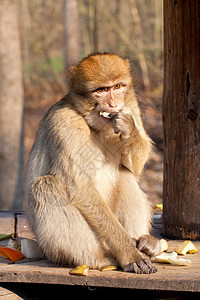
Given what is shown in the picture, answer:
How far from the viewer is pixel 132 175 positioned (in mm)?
3873

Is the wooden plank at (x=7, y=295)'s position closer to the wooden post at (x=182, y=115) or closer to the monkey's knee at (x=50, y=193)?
the monkey's knee at (x=50, y=193)

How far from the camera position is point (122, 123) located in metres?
3.37

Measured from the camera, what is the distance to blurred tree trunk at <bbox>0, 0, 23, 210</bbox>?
7.33 m

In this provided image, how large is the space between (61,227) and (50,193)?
0.24 m

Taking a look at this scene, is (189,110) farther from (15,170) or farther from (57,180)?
(15,170)

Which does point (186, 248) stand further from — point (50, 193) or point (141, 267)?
point (50, 193)

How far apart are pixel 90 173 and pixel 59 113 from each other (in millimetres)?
481

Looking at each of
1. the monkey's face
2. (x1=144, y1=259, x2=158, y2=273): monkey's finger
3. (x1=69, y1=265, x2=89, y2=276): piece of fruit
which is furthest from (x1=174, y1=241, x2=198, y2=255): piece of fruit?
the monkey's face

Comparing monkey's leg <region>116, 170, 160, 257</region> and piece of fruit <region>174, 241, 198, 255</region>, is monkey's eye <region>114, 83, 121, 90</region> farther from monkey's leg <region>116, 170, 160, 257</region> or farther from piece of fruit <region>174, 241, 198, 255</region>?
piece of fruit <region>174, 241, 198, 255</region>

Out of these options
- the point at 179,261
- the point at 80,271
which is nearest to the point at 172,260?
the point at 179,261

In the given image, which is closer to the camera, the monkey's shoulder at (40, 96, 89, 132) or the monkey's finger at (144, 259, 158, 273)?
the monkey's finger at (144, 259, 158, 273)

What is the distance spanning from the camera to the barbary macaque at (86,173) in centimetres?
340

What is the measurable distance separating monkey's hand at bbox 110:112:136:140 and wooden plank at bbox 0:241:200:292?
94 centimetres

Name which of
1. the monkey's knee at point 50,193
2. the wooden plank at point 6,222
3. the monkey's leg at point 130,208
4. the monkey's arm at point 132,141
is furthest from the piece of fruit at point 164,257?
the wooden plank at point 6,222
